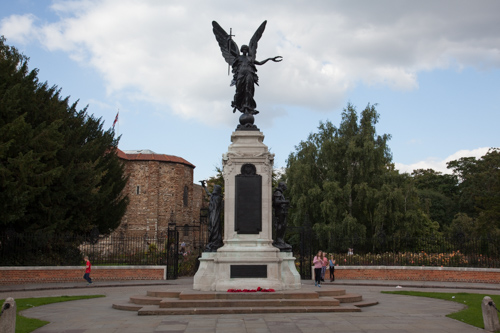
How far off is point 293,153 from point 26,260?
2184 cm

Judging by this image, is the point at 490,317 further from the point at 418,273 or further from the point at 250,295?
the point at 418,273

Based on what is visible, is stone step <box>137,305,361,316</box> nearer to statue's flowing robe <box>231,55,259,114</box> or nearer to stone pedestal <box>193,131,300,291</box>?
stone pedestal <box>193,131,300,291</box>

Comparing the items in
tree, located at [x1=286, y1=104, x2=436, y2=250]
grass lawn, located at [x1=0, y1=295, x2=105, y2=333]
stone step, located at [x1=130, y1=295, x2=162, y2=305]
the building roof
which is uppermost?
the building roof

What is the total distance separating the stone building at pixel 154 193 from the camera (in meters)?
58.3

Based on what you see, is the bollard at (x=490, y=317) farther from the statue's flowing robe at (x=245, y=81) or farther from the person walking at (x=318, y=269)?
the person walking at (x=318, y=269)

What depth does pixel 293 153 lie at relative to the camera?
3991cm

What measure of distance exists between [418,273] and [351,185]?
14481 millimetres

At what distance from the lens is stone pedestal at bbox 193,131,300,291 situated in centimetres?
1328

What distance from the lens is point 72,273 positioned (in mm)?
22609

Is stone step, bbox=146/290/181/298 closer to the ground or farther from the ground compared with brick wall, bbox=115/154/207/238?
closer to the ground

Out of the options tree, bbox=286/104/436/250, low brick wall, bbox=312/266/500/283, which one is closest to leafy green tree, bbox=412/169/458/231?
tree, bbox=286/104/436/250

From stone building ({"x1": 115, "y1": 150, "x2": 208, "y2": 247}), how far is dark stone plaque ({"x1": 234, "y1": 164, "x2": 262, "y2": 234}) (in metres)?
43.8

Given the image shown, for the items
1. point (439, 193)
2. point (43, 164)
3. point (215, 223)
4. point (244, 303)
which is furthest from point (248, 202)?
point (439, 193)

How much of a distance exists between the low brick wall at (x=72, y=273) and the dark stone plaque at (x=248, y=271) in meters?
11.0
